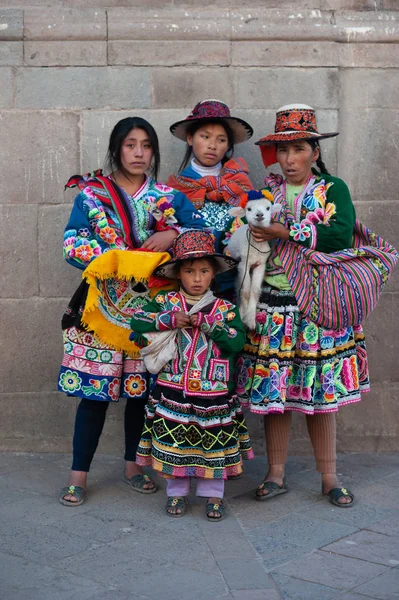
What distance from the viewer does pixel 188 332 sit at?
4.21 metres

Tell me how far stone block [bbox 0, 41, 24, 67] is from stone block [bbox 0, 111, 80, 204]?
0.93 feet

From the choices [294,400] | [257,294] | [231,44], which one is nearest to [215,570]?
[294,400]

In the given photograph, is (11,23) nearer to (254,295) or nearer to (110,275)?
(110,275)

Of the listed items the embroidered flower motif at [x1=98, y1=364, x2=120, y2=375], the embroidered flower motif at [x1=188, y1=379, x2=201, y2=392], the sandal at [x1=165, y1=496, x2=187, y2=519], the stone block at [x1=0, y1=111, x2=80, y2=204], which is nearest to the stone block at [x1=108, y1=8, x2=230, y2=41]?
the stone block at [x1=0, y1=111, x2=80, y2=204]

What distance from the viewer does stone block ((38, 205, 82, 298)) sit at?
5184mm

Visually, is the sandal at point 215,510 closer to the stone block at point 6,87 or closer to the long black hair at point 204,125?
the long black hair at point 204,125

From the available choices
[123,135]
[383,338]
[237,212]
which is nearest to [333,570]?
[237,212]

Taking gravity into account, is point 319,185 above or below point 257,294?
above

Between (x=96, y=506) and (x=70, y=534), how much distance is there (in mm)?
419

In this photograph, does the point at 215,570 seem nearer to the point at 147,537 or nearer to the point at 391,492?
the point at 147,537

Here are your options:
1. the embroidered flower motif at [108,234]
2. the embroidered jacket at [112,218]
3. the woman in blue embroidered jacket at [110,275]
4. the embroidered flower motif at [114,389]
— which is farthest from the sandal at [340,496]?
the embroidered flower motif at [108,234]

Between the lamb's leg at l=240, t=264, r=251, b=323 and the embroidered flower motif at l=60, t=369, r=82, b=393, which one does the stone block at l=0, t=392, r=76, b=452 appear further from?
the lamb's leg at l=240, t=264, r=251, b=323

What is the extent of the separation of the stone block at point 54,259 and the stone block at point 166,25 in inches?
41.7

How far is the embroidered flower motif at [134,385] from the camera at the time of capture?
4.46 m
